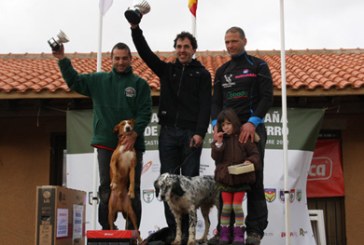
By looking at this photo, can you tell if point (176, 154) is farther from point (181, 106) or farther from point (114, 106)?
point (114, 106)

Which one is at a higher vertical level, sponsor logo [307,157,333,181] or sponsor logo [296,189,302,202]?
sponsor logo [307,157,333,181]

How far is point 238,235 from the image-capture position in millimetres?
Answer: 4906

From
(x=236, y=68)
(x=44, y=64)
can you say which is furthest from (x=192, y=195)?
(x=44, y=64)

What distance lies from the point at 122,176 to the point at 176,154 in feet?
2.00

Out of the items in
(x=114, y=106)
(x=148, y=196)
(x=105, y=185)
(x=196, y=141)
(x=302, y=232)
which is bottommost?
(x=302, y=232)

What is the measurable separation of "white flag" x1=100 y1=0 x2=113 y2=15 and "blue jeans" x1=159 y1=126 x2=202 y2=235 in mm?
4019

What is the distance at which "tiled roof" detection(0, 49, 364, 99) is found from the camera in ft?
31.0

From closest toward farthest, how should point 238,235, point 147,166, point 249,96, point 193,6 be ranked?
point 238,235 < point 249,96 < point 193,6 < point 147,166

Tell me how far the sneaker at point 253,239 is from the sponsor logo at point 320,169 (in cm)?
526

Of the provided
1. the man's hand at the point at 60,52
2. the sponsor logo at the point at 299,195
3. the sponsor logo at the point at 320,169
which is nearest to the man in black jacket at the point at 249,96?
the man's hand at the point at 60,52

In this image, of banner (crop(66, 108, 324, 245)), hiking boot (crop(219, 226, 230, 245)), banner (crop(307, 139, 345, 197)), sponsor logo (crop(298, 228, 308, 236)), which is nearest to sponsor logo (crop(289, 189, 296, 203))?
banner (crop(66, 108, 324, 245))

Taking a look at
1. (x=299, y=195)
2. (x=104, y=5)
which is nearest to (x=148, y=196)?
(x=299, y=195)

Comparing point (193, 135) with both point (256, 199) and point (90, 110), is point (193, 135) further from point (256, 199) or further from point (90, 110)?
point (90, 110)

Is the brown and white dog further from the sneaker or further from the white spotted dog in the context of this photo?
the sneaker
